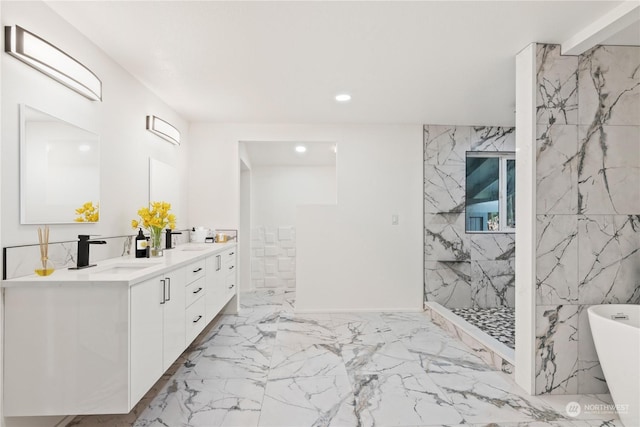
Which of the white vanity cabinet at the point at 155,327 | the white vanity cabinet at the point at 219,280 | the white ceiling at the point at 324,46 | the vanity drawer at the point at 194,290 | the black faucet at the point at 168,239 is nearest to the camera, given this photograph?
the white vanity cabinet at the point at 155,327

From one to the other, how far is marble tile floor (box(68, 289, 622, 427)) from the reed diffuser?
0.92 meters

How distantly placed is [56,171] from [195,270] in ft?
3.58

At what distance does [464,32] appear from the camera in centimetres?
234

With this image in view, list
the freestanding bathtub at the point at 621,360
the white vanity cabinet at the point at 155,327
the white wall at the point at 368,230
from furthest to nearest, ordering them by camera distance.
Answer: the white wall at the point at 368,230
the freestanding bathtub at the point at 621,360
the white vanity cabinet at the point at 155,327

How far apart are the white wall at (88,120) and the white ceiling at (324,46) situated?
11 cm

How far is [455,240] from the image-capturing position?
474cm

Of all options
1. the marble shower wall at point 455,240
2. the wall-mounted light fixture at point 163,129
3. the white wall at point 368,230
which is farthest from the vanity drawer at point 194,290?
the marble shower wall at point 455,240

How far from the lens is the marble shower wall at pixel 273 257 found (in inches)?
236

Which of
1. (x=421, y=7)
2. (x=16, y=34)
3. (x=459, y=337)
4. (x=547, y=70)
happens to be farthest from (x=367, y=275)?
(x=16, y=34)

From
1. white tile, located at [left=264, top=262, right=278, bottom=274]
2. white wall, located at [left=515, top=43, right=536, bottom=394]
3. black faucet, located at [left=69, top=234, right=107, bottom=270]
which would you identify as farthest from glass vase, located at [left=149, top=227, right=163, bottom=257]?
white tile, located at [left=264, top=262, right=278, bottom=274]

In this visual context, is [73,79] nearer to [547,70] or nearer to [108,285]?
[108,285]

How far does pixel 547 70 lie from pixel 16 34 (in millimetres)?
3012

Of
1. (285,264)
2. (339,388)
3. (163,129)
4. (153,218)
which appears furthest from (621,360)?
(285,264)

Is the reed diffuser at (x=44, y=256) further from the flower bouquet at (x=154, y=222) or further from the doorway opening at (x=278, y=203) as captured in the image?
the doorway opening at (x=278, y=203)
